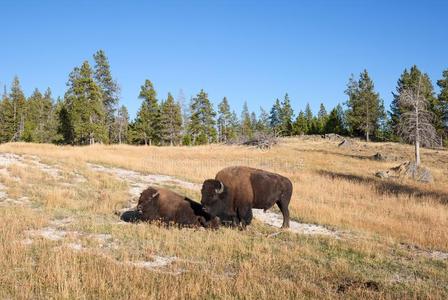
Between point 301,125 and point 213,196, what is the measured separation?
8730 centimetres

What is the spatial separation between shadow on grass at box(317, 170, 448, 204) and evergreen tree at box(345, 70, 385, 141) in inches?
1791

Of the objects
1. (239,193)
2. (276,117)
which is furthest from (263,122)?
(239,193)

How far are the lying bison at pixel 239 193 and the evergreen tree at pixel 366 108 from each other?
212ft

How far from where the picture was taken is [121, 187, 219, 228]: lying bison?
38.3 feet

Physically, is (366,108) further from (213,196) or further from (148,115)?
(213,196)

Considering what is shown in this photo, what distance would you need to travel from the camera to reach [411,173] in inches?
1229

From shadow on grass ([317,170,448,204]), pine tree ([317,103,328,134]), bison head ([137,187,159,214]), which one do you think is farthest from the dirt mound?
pine tree ([317,103,328,134])

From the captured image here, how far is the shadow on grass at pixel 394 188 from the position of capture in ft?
77.0

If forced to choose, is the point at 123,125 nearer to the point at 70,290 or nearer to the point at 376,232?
the point at 376,232

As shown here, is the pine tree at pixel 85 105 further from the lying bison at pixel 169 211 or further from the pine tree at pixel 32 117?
the lying bison at pixel 169 211

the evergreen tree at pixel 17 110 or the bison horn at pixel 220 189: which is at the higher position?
the evergreen tree at pixel 17 110

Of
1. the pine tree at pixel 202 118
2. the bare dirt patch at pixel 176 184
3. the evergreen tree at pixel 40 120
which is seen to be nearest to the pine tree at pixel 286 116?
the pine tree at pixel 202 118

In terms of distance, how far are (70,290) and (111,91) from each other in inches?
2403

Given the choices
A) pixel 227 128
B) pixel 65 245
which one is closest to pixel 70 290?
pixel 65 245
